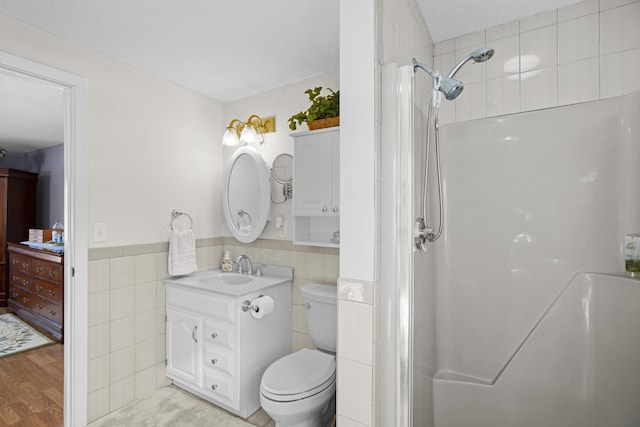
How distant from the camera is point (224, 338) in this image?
2.00m

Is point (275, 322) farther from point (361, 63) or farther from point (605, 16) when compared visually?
point (605, 16)

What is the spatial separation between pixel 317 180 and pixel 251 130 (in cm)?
80

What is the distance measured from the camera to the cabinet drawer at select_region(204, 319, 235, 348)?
197 centimetres

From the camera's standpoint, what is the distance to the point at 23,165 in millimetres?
5039

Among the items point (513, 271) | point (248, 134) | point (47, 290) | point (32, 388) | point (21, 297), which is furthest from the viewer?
point (21, 297)

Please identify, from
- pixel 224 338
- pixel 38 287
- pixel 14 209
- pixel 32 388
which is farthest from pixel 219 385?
pixel 14 209

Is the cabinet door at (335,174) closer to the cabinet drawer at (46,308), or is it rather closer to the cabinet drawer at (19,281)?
the cabinet drawer at (46,308)

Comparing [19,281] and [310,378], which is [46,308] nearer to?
[19,281]

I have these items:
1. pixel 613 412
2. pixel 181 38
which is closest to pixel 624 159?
pixel 613 412

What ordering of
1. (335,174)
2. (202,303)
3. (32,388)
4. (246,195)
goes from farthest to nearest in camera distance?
1. (246,195)
2. (32,388)
3. (202,303)
4. (335,174)

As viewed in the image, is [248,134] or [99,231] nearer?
[99,231]

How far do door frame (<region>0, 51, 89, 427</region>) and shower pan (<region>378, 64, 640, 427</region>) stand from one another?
5.89ft

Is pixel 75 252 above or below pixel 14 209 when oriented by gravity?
below

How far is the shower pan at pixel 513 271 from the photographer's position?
4.02ft
